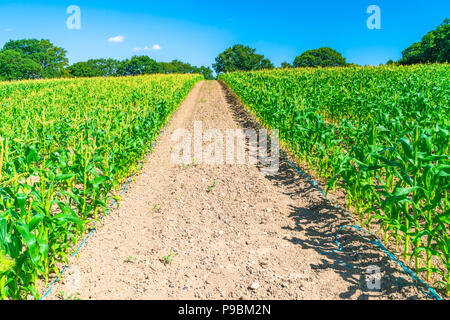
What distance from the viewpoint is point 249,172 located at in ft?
21.0

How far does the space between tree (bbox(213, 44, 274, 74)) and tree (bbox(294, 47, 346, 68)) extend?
902 cm

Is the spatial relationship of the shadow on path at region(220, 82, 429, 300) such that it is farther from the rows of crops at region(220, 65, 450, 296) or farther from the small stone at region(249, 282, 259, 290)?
the small stone at region(249, 282, 259, 290)

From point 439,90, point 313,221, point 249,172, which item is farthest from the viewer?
point 439,90

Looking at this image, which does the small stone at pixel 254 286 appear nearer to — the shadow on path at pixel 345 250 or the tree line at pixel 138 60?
the shadow on path at pixel 345 250

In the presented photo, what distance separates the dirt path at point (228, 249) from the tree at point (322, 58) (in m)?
72.3

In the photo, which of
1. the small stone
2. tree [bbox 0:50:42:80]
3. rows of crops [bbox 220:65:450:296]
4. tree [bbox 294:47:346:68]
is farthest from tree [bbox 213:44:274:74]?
the small stone

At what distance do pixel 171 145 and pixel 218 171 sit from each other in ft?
10.2

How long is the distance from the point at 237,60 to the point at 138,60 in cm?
→ 2617

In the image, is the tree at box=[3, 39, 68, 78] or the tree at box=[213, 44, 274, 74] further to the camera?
the tree at box=[213, 44, 274, 74]

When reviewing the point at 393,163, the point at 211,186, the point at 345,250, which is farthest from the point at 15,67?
the point at 393,163

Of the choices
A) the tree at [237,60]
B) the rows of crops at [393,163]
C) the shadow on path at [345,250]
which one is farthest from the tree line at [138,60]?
the shadow on path at [345,250]

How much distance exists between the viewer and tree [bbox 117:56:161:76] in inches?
2756

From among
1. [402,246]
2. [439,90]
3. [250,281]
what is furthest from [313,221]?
[439,90]
